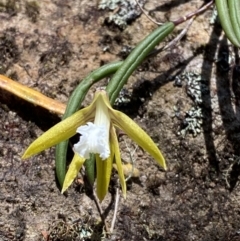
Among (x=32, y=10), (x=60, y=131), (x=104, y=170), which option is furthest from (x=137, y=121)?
(x=32, y=10)

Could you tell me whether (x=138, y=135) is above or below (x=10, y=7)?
above

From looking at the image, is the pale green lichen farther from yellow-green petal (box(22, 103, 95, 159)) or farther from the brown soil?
yellow-green petal (box(22, 103, 95, 159))

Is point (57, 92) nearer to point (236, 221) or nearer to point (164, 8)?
point (164, 8)

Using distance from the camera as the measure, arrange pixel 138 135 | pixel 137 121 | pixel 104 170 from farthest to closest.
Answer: pixel 137 121 → pixel 104 170 → pixel 138 135

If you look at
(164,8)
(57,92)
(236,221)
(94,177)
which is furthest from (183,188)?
(164,8)

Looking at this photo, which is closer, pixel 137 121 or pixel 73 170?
pixel 73 170

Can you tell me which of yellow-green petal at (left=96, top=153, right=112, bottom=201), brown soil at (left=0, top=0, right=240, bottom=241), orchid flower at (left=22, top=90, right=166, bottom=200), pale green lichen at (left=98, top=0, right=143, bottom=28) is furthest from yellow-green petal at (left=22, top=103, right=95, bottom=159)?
pale green lichen at (left=98, top=0, right=143, bottom=28)

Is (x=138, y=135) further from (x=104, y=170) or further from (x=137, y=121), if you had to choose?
(x=137, y=121)
